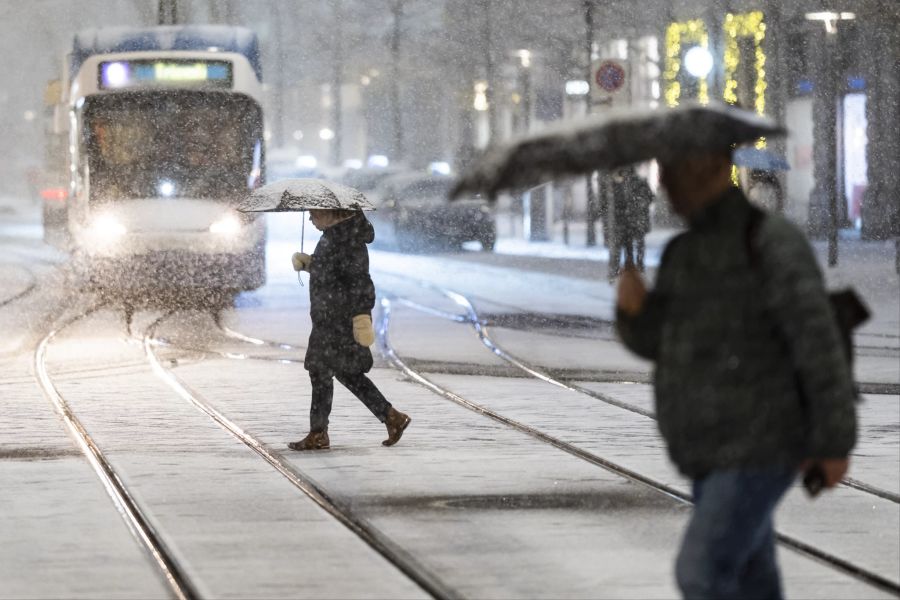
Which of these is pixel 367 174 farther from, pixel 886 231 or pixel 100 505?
pixel 100 505

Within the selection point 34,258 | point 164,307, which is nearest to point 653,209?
point 34,258

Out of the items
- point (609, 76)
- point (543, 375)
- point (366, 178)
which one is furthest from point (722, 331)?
point (366, 178)

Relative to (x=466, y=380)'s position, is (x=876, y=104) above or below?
above

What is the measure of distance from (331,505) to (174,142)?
603 inches

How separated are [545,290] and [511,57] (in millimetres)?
27043

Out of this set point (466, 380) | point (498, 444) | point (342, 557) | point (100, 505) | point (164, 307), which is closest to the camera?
point (342, 557)

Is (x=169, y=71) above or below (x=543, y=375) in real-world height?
above

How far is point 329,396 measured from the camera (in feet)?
33.9

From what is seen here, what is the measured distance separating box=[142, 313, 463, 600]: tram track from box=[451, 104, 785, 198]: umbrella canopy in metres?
2.39

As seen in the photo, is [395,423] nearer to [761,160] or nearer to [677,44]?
[761,160]

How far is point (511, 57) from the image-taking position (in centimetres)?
5216

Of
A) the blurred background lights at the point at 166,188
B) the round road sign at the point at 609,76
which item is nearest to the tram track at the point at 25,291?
the blurred background lights at the point at 166,188

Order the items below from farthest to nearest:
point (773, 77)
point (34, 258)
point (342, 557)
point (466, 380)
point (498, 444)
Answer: point (773, 77), point (34, 258), point (466, 380), point (498, 444), point (342, 557)

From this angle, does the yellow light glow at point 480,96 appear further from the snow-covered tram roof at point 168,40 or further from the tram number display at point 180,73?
the tram number display at point 180,73
